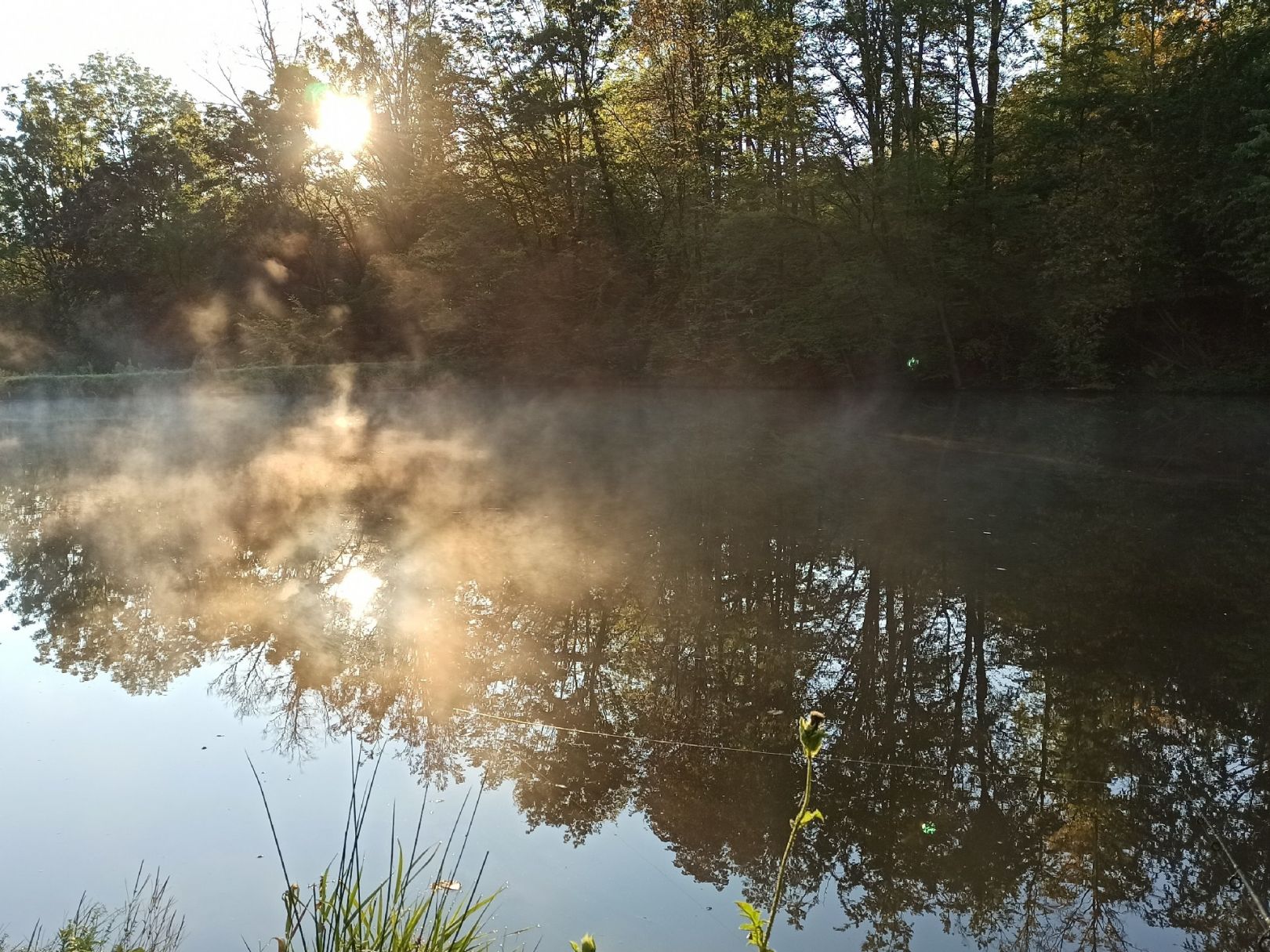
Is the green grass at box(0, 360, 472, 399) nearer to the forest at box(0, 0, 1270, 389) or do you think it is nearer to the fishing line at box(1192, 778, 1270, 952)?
the forest at box(0, 0, 1270, 389)

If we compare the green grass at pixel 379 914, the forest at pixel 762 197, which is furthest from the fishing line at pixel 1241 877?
the forest at pixel 762 197

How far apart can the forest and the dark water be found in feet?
29.0

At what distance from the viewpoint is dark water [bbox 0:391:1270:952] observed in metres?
3.27

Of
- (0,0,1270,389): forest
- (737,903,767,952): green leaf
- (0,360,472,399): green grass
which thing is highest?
(0,0,1270,389): forest

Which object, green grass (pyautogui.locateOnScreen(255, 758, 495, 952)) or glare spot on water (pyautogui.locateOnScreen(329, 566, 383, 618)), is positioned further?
glare spot on water (pyautogui.locateOnScreen(329, 566, 383, 618))

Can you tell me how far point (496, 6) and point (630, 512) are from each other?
18.8 metres

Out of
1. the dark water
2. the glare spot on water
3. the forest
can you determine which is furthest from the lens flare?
the glare spot on water

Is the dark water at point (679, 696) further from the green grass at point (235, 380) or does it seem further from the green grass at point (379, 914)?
the green grass at point (235, 380)

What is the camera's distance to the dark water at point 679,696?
3.27 meters

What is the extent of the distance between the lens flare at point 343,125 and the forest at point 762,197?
1.06 ft

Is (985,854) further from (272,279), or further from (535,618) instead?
(272,279)

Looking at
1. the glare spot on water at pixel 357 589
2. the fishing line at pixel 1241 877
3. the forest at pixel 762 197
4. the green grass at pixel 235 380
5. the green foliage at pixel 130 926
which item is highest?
the forest at pixel 762 197

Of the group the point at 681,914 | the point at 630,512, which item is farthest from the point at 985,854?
the point at 630,512

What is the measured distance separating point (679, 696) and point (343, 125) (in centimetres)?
2716
